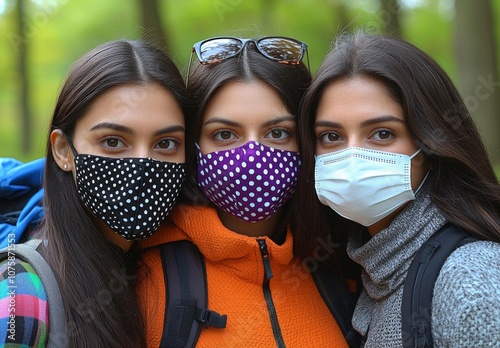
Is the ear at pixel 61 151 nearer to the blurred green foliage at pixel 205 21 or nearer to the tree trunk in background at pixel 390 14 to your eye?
the tree trunk in background at pixel 390 14

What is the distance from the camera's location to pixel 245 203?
3445mm

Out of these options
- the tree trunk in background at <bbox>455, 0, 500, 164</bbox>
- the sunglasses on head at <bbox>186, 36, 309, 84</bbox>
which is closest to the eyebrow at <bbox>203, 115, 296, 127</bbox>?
the sunglasses on head at <bbox>186, 36, 309, 84</bbox>

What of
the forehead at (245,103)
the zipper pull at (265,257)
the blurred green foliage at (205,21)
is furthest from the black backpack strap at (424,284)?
the blurred green foliage at (205,21)

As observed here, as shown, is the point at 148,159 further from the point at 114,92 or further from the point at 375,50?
the point at 375,50

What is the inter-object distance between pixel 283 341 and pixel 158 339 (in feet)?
2.17

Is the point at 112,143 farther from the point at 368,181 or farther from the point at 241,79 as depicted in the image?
the point at 368,181

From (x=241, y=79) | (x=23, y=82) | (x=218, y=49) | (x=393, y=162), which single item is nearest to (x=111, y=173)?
(x=241, y=79)

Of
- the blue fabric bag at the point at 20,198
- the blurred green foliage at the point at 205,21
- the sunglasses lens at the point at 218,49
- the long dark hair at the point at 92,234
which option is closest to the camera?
the long dark hair at the point at 92,234

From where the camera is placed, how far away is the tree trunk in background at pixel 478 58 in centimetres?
957

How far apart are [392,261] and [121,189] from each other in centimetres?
145

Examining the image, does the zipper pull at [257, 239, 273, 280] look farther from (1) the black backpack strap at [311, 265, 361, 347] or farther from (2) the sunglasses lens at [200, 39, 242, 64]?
(2) the sunglasses lens at [200, 39, 242, 64]

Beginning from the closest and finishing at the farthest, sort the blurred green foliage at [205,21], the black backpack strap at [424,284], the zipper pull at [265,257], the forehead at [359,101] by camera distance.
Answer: the black backpack strap at [424,284]
the forehead at [359,101]
the zipper pull at [265,257]
the blurred green foliage at [205,21]

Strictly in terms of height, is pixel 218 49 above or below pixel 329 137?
above

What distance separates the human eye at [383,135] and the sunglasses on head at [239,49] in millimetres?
746
